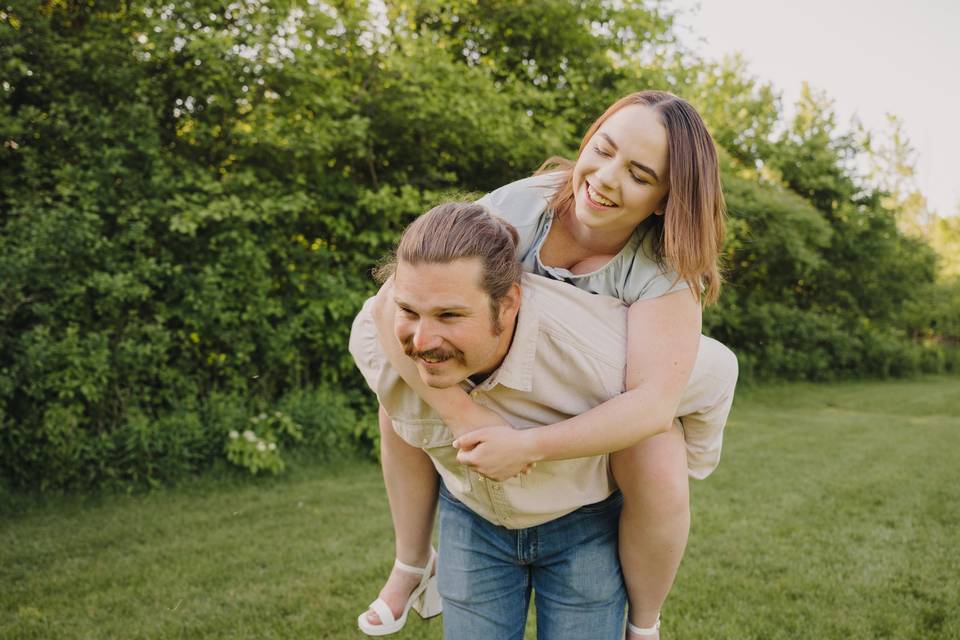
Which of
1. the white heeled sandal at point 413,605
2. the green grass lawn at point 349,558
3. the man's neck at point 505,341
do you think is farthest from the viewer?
the green grass lawn at point 349,558

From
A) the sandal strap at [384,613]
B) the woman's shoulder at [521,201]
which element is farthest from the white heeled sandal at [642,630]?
the woman's shoulder at [521,201]

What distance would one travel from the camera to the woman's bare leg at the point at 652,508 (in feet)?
6.81

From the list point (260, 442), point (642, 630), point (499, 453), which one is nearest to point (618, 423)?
point (499, 453)

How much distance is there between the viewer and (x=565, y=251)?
8.06 feet

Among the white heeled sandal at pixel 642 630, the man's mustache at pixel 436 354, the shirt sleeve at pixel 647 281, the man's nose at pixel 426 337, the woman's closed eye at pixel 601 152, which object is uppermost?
the woman's closed eye at pixel 601 152

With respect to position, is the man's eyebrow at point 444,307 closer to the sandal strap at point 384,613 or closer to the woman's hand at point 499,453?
the woman's hand at point 499,453

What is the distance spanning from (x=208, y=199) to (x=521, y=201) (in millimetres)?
4766

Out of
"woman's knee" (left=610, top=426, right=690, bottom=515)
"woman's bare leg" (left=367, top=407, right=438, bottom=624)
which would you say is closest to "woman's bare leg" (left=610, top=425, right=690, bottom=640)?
"woman's knee" (left=610, top=426, right=690, bottom=515)

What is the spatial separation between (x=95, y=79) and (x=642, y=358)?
580cm

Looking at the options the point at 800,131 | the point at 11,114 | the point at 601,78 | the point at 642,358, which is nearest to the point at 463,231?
the point at 642,358

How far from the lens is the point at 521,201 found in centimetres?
244

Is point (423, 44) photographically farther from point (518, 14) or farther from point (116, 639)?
point (116, 639)

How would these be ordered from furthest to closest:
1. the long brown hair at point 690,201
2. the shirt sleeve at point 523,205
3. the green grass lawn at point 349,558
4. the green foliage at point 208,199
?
the green foliage at point 208,199
the green grass lawn at point 349,558
the shirt sleeve at point 523,205
the long brown hair at point 690,201

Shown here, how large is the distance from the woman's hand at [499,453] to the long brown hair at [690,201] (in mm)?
682
